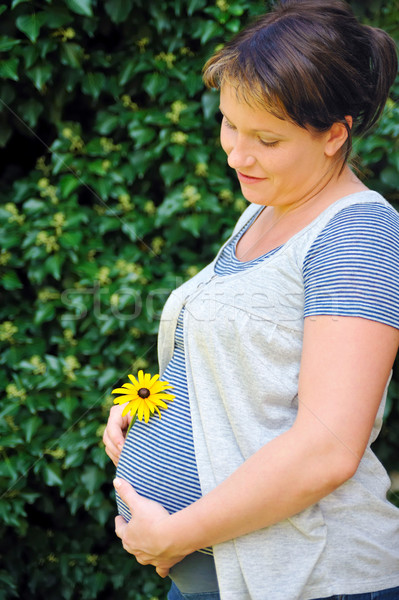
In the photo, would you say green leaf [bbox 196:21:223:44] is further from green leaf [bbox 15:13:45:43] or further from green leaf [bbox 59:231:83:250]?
green leaf [bbox 59:231:83:250]

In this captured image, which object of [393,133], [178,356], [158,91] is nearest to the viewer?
[178,356]

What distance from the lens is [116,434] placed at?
48.4 inches

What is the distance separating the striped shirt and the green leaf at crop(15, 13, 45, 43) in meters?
1.15

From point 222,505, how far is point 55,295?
1264mm

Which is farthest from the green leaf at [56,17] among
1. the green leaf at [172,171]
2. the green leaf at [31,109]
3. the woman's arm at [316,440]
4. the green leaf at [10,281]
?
the woman's arm at [316,440]

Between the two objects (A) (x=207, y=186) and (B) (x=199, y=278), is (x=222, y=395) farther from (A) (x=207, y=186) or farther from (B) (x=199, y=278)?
(A) (x=207, y=186)

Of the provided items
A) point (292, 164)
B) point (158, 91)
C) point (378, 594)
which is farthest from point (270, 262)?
point (158, 91)

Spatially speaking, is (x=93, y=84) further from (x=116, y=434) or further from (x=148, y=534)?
(x=148, y=534)

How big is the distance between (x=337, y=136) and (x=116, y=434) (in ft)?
2.45

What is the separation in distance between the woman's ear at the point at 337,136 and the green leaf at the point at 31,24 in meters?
1.18

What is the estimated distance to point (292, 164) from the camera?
94cm

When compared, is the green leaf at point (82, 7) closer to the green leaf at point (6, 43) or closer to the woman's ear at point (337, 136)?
the green leaf at point (6, 43)

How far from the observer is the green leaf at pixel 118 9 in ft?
5.83

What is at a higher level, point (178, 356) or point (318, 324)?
point (318, 324)
